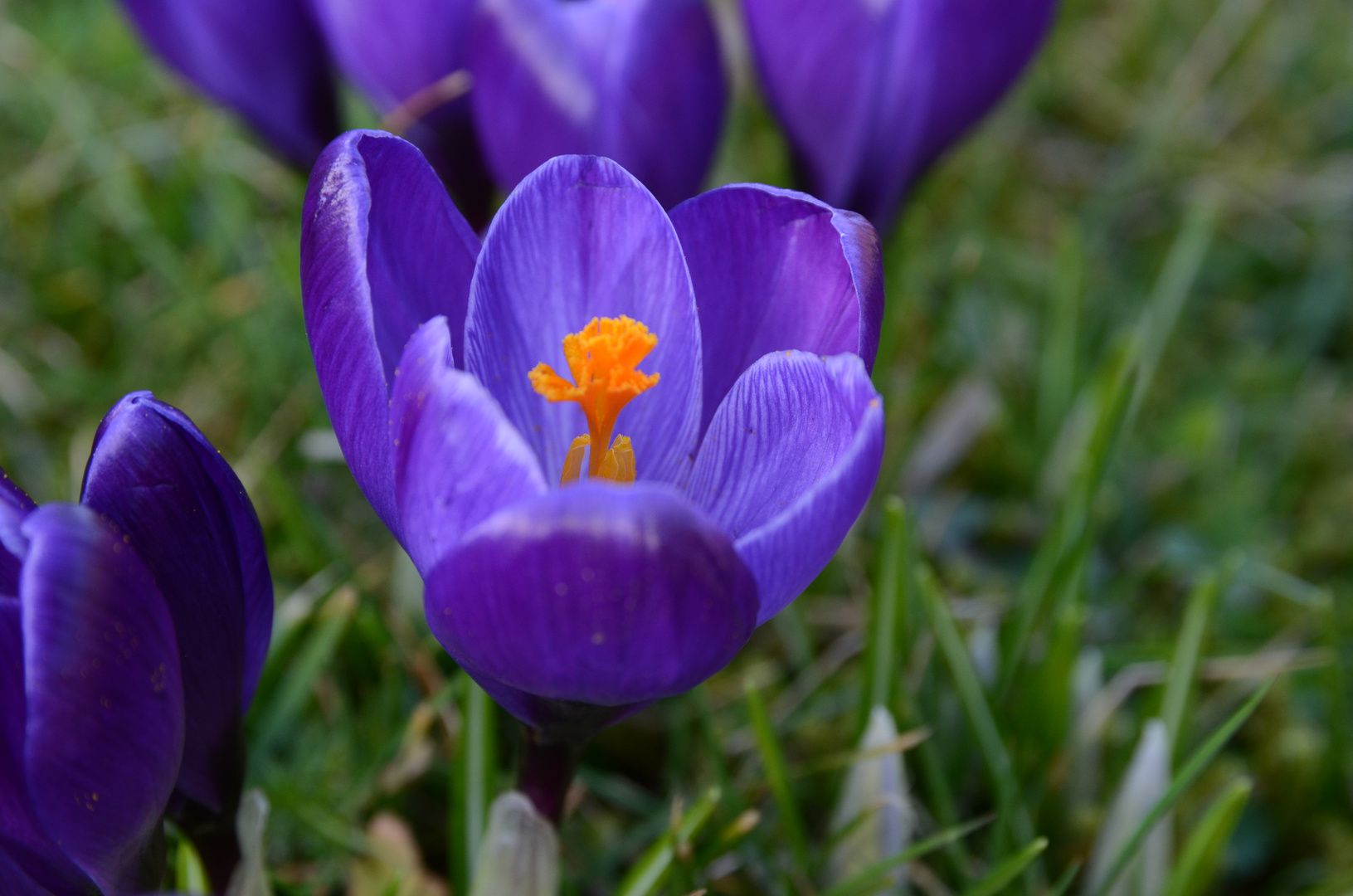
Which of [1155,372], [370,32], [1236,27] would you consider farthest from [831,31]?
[1236,27]

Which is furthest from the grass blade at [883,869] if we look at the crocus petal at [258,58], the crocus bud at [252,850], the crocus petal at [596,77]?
the crocus petal at [258,58]

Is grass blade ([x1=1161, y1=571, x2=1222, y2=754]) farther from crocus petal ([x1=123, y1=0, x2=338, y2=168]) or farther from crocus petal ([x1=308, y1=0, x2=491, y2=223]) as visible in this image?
crocus petal ([x1=123, y1=0, x2=338, y2=168])

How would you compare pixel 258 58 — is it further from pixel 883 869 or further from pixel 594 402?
pixel 883 869

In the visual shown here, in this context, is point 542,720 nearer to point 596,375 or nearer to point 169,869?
point 596,375

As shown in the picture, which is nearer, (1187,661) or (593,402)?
(593,402)

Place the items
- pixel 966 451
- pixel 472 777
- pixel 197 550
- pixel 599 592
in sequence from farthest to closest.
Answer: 1. pixel 966 451
2. pixel 472 777
3. pixel 197 550
4. pixel 599 592

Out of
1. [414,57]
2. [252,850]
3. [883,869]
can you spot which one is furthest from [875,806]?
[414,57]

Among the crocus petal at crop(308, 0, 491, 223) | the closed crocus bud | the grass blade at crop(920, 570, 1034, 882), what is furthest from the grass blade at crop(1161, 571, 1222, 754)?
the crocus petal at crop(308, 0, 491, 223)
